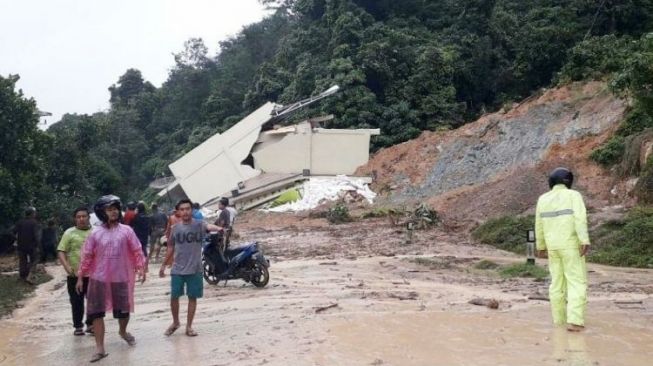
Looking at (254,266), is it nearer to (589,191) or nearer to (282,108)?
(589,191)

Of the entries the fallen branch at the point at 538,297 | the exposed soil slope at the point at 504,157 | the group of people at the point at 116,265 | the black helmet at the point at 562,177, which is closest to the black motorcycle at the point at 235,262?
the group of people at the point at 116,265

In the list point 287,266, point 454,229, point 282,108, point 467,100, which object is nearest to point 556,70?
point 467,100

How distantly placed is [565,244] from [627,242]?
8564 mm

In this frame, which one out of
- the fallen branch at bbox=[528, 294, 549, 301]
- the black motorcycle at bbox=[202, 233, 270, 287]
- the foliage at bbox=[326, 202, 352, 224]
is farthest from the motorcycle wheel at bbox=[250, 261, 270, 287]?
the foliage at bbox=[326, 202, 352, 224]

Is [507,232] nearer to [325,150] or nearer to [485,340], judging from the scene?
[485,340]

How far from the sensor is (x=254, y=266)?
38.3ft

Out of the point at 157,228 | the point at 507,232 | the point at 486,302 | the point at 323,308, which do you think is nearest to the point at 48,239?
the point at 157,228

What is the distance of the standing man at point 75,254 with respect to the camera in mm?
8070

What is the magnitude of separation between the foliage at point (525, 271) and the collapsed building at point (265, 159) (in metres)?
23.5

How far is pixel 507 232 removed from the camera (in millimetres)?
18062

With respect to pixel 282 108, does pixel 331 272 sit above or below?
below

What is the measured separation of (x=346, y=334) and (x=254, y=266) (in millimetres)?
4625

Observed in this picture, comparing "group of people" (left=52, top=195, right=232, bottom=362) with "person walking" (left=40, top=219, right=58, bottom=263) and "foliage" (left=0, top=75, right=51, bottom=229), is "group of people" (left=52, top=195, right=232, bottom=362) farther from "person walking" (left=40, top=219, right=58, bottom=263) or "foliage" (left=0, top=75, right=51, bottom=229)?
"foliage" (left=0, top=75, right=51, bottom=229)

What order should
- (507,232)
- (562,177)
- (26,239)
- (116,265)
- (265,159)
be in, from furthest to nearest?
1. (265,159)
2. (507,232)
3. (26,239)
4. (562,177)
5. (116,265)
